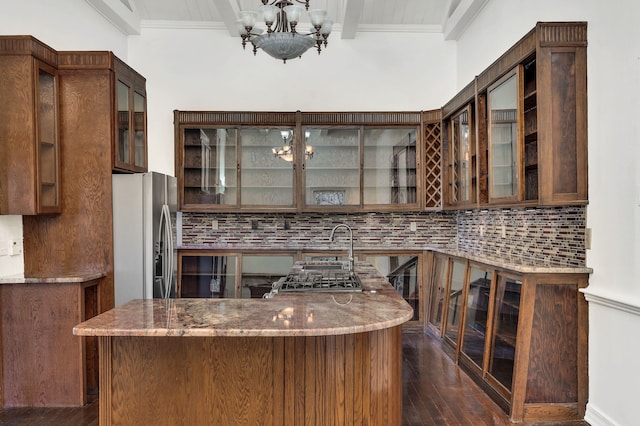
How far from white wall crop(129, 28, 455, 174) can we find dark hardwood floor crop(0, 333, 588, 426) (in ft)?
10.8

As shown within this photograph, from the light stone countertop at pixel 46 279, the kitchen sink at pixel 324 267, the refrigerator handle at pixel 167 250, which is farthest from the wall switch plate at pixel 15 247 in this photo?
the kitchen sink at pixel 324 267

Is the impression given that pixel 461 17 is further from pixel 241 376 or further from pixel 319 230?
pixel 241 376

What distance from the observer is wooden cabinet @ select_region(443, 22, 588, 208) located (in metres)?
2.95

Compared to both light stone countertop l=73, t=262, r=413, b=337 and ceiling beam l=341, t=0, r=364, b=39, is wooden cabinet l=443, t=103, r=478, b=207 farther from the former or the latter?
light stone countertop l=73, t=262, r=413, b=337

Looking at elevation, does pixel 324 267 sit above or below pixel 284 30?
below

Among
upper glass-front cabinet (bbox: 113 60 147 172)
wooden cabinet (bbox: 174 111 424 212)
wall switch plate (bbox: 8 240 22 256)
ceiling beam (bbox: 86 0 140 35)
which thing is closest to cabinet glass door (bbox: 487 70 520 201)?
wooden cabinet (bbox: 174 111 424 212)

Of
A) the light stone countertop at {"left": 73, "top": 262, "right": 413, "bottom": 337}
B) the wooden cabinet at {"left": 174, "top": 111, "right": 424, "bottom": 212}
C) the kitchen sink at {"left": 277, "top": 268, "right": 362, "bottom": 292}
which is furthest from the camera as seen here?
the wooden cabinet at {"left": 174, "top": 111, "right": 424, "bottom": 212}

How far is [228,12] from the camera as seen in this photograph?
496 cm

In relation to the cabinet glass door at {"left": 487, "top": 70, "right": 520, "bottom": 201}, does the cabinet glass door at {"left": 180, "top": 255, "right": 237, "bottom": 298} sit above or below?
below

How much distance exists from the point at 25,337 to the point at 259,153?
3.08m

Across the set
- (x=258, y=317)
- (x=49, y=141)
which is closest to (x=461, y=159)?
(x=258, y=317)

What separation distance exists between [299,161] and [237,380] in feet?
11.9

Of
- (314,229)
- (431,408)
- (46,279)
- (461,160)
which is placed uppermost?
(461,160)

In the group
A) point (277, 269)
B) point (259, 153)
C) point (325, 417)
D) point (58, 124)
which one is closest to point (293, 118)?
point (259, 153)
